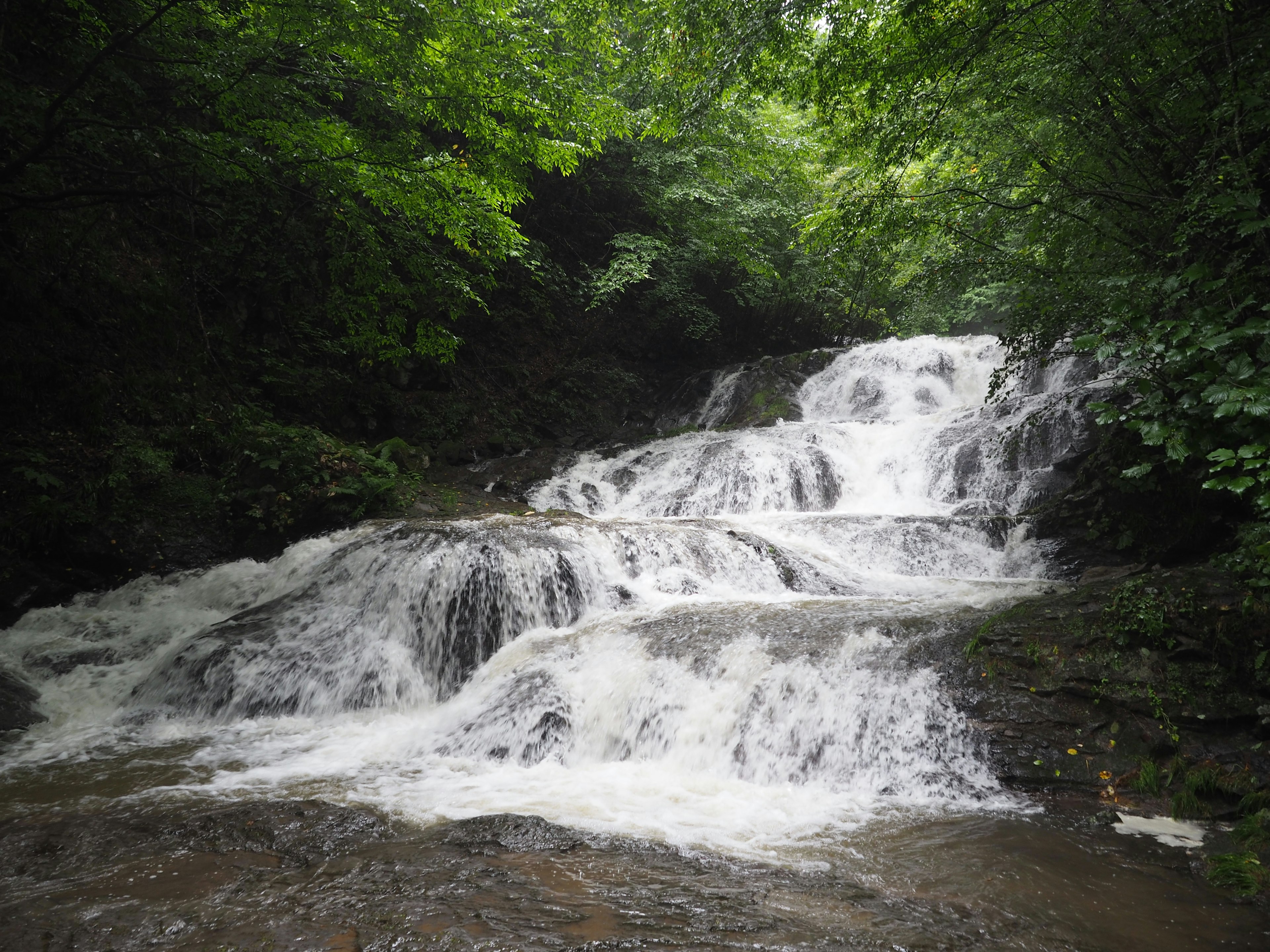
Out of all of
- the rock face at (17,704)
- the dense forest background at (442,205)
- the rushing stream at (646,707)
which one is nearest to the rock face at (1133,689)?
the rushing stream at (646,707)

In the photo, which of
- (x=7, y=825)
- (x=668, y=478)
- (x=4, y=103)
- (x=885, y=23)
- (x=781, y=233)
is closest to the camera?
(x=7, y=825)

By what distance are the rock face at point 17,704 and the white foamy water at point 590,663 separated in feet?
0.38

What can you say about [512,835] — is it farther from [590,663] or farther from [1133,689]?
[1133,689]

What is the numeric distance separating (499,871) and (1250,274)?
508cm

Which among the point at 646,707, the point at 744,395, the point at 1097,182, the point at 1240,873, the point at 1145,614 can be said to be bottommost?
the point at 1240,873

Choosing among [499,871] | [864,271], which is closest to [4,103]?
[499,871]

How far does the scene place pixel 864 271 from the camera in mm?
7180

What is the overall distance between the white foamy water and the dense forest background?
5.16 ft

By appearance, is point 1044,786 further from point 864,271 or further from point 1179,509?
point 864,271

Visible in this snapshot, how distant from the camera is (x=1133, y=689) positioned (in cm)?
396

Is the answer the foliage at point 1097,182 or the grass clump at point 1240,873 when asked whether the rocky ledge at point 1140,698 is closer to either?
the grass clump at point 1240,873

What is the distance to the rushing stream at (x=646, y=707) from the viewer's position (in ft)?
8.64

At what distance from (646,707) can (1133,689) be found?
11.0 ft

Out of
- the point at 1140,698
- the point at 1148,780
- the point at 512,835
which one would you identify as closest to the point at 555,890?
the point at 512,835
